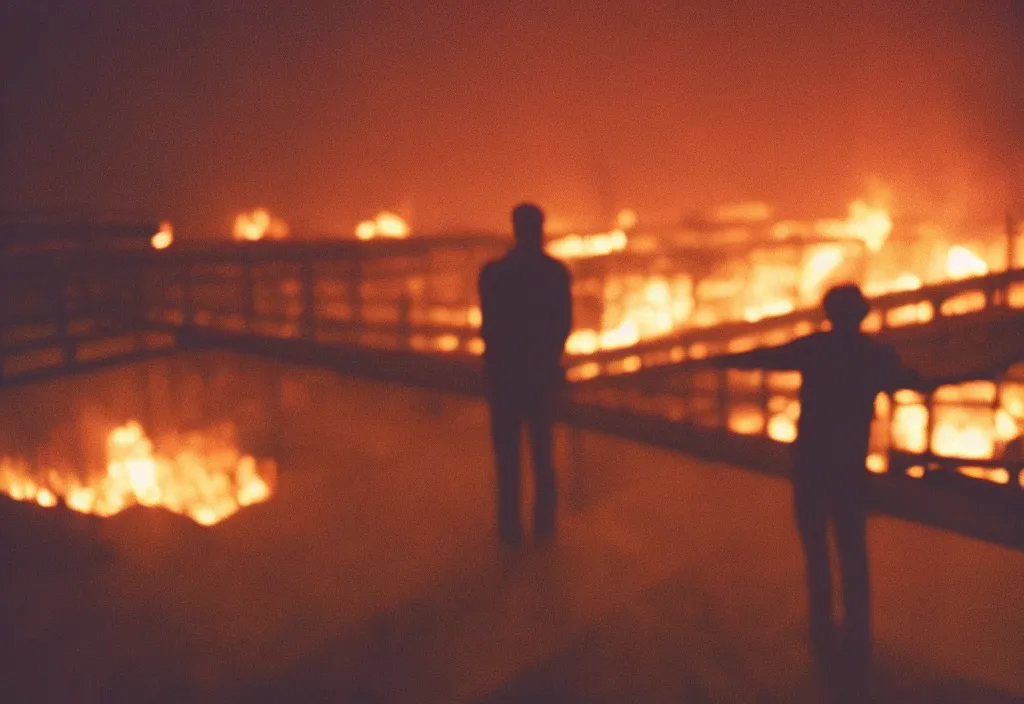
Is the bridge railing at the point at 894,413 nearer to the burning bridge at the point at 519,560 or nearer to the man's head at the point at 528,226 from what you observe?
the burning bridge at the point at 519,560

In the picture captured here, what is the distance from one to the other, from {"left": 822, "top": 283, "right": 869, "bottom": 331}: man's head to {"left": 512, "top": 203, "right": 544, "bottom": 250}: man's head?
1.44 m

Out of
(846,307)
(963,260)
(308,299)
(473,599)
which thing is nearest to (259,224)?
(308,299)

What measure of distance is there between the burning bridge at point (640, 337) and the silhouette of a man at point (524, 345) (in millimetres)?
255

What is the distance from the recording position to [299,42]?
22.0 m

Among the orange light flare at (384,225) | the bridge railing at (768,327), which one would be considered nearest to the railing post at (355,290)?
the bridge railing at (768,327)

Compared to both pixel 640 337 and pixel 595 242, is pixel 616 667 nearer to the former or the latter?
pixel 640 337

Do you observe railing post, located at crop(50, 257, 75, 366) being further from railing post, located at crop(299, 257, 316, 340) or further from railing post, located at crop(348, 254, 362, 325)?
railing post, located at crop(348, 254, 362, 325)

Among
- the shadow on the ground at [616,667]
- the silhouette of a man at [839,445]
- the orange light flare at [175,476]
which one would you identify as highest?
the silhouette of a man at [839,445]

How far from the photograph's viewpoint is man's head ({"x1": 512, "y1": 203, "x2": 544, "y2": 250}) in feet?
12.8

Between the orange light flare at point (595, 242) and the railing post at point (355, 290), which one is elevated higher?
→ the orange light flare at point (595, 242)

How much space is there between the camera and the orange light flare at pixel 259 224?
22.2 metres

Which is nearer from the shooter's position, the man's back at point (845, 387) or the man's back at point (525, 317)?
the man's back at point (845, 387)

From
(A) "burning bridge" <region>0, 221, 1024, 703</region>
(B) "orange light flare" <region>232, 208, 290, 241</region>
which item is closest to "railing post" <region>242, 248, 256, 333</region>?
(A) "burning bridge" <region>0, 221, 1024, 703</region>

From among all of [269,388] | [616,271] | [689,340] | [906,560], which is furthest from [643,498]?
[269,388]
